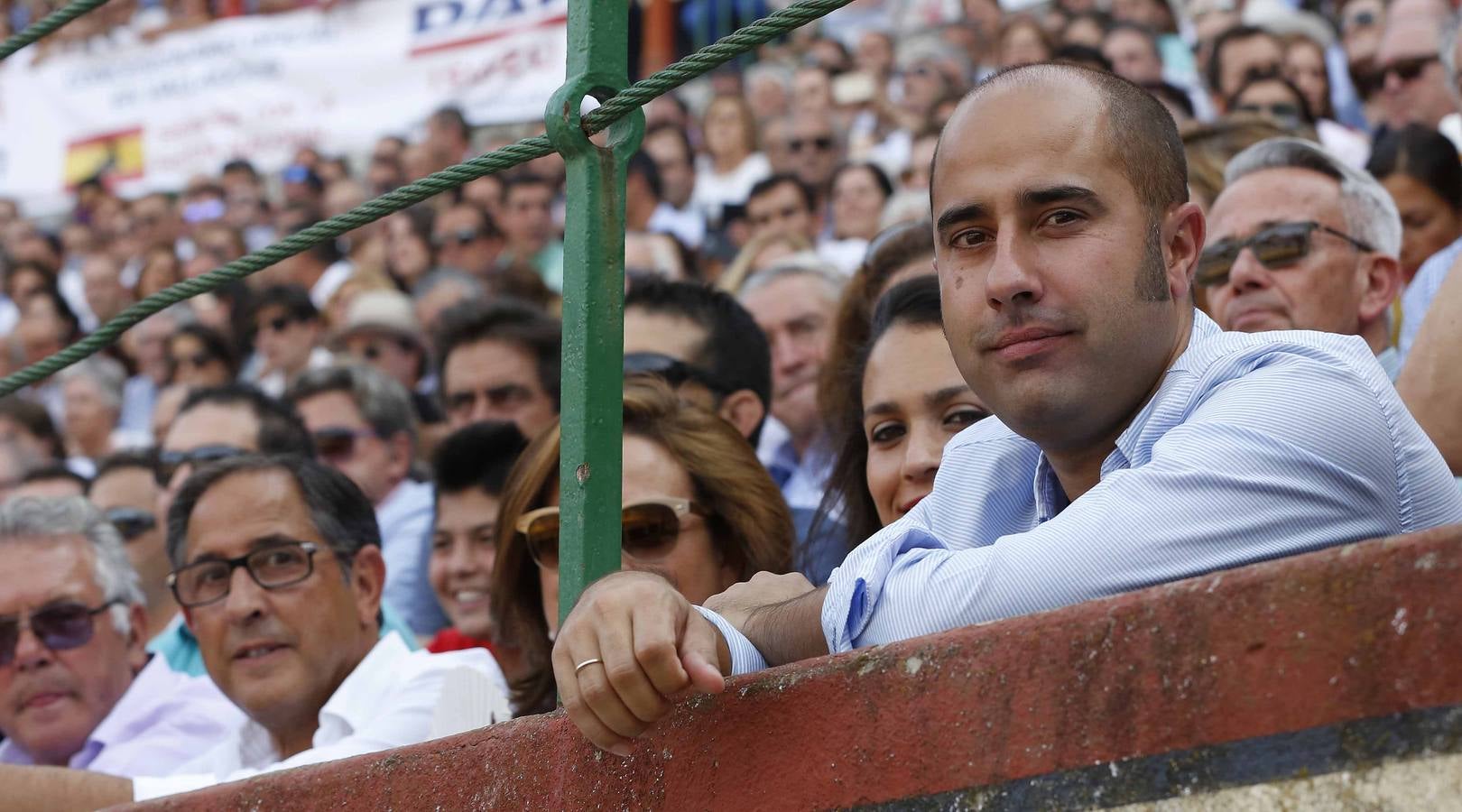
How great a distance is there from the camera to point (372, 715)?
3.72m

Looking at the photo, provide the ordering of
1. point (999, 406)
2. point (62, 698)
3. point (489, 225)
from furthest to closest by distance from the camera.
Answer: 1. point (489, 225)
2. point (62, 698)
3. point (999, 406)

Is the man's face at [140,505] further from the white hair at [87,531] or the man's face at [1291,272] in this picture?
the man's face at [1291,272]

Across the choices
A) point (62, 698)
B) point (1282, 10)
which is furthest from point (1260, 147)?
point (1282, 10)

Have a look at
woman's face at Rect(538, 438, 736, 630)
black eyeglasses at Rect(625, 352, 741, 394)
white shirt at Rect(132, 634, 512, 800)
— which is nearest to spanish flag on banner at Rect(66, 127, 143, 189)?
black eyeglasses at Rect(625, 352, 741, 394)

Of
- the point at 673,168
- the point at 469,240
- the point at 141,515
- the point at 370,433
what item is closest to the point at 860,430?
the point at 370,433

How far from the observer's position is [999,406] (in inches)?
82.0

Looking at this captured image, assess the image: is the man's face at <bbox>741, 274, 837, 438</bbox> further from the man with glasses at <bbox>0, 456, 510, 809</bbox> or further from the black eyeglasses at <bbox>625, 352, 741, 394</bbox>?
the man with glasses at <bbox>0, 456, 510, 809</bbox>

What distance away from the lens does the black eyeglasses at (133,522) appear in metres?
6.19

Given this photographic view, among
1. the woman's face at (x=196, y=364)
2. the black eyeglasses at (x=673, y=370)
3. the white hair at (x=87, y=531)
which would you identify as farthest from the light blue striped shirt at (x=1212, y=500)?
the woman's face at (x=196, y=364)

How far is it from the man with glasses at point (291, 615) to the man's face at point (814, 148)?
17.3 ft

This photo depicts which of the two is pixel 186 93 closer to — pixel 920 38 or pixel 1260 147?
pixel 920 38

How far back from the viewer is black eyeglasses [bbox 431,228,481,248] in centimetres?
909

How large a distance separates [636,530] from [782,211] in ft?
15.3

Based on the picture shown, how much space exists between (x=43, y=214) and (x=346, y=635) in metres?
10.1
